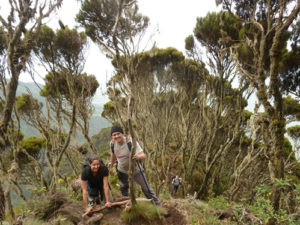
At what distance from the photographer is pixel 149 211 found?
126 inches

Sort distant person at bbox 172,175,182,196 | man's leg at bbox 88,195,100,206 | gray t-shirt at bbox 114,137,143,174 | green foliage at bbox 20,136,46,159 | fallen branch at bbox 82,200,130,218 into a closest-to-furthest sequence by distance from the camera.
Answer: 1. fallen branch at bbox 82,200,130,218
2. gray t-shirt at bbox 114,137,143,174
3. man's leg at bbox 88,195,100,206
4. distant person at bbox 172,175,182,196
5. green foliage at bbox 20,136,46,159

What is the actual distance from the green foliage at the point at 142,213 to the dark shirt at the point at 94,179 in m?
0.70

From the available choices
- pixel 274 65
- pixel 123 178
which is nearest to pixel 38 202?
pixel 123 178

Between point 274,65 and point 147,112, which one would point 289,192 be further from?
point 147,112

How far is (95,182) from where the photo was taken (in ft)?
11.1

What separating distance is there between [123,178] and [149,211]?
0.82 m

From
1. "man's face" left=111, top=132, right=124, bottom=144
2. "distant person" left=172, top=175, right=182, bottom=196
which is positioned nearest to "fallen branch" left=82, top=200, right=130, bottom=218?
"man's face" left=111, top=132, right=124, bottom=144

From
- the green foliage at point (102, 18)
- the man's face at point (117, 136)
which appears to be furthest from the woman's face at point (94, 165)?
the green foliage at point (102, 18)

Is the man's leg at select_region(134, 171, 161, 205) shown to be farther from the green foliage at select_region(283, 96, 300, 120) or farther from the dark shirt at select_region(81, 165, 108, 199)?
the green foliage at select_region(283, 96, 300, 120)

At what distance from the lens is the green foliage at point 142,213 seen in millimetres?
3068

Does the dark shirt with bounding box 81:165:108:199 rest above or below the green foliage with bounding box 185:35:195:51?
below

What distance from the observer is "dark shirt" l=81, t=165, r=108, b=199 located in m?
3.21

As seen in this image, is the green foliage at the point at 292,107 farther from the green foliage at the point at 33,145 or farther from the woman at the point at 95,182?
Result: the green foliage at the point at 33,145

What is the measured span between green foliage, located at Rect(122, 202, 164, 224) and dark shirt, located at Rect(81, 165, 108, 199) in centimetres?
70
